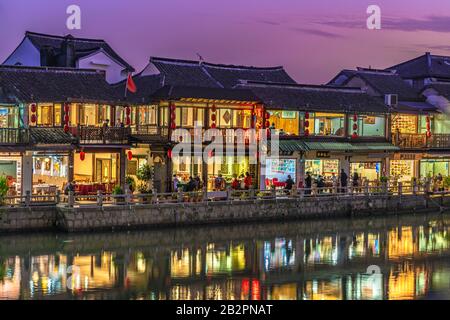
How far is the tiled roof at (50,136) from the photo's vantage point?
36.7 m

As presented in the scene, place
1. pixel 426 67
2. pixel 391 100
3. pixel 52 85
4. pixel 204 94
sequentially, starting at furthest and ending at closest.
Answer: pixel 426 67, pixel 391 100, pixel 204 94, pixel 52 85

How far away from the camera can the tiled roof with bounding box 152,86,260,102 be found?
135 ft

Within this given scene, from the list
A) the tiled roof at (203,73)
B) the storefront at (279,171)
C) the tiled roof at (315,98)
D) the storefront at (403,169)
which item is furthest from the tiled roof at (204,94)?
the storefront at (403,169)

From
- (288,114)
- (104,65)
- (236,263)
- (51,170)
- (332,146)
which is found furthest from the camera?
(104,65)

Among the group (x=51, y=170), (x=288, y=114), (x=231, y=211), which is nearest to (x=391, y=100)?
(x=288, y=114)

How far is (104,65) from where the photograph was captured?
53.9m

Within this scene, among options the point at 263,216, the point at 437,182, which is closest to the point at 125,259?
the point at 263,216

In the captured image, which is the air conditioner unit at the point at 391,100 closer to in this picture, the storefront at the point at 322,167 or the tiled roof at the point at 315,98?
the tiled roof at the point at 315,98

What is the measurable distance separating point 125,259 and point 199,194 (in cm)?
859

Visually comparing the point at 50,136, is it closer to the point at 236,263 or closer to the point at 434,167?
the point at 236,263

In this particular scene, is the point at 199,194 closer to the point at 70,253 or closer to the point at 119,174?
the point at 119,174

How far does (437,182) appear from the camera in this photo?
4838cm

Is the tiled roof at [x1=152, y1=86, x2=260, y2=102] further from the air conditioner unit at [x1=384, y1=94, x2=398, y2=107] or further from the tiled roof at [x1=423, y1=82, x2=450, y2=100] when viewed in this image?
the tiled roof at [x1=423, y1=82, x2=450, y2=100]

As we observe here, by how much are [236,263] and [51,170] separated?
13626mm
